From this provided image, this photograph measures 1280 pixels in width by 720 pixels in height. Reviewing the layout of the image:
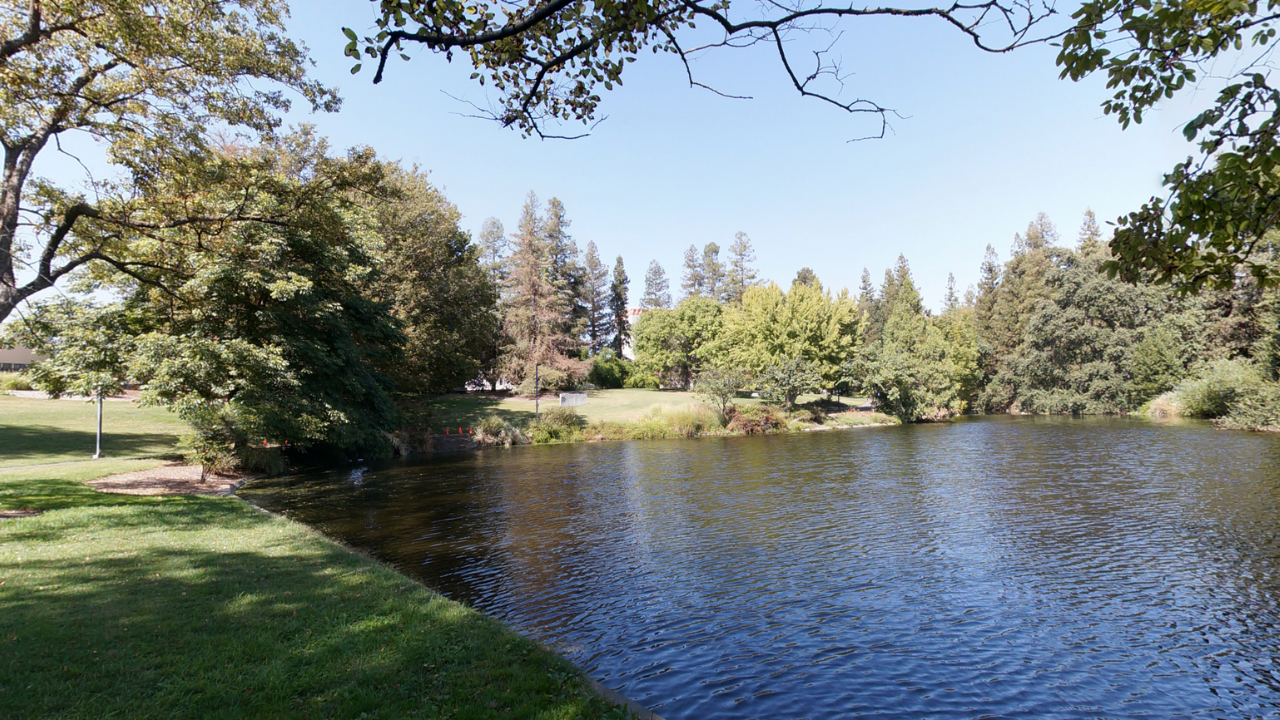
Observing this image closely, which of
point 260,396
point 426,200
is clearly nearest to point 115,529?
point 260,396

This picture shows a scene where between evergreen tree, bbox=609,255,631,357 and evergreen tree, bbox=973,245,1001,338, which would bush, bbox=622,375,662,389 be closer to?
evergreen tree, bbox=609,255,631,357

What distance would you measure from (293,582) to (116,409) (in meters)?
33.3

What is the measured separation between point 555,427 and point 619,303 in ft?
158

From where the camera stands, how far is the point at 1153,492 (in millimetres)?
16266

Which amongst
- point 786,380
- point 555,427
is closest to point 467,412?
point 555,427

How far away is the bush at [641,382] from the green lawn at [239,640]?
2246 inches

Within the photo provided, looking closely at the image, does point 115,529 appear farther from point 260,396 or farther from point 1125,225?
point 1125,225

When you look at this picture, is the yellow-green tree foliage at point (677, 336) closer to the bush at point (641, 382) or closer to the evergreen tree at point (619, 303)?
the bush at point (641, 382)

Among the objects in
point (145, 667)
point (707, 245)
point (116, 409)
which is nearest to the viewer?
point (145, 667)

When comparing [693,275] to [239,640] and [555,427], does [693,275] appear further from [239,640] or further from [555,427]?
[239,640]

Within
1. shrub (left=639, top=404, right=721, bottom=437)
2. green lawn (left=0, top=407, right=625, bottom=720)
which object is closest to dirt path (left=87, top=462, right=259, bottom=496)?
green lawn (left=0, top=407, right=625, bottom=720)

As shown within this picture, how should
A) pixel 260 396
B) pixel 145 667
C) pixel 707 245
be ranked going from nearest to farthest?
pixel 145 667
pixel 260 396
pixel 707 245

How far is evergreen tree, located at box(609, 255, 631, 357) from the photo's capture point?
81.8 metres

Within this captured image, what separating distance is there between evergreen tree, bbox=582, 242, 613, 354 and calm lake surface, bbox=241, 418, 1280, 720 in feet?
189
